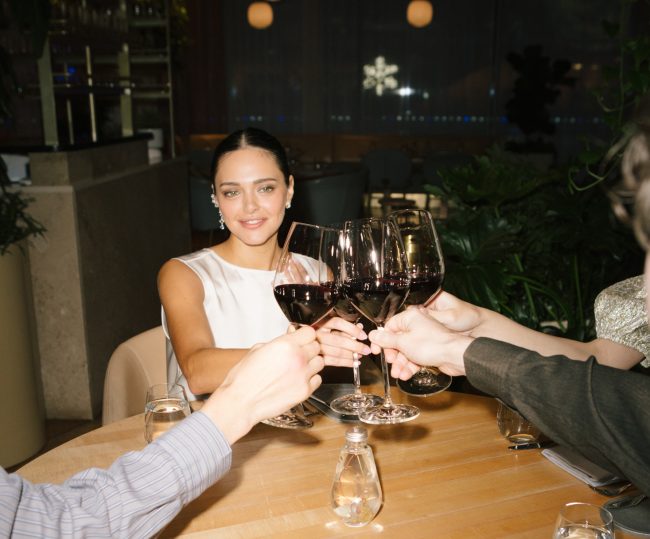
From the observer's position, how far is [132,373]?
1908 mm

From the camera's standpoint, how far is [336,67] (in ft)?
38.9

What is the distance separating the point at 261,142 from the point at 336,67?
10.1 meters

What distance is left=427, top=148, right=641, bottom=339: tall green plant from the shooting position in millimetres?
2838

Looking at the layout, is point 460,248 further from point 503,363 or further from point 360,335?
point 503,363

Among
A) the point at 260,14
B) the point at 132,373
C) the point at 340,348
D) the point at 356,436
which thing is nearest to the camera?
the point at 356,436

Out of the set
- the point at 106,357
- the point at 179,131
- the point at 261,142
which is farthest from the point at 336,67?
the point at 261,142

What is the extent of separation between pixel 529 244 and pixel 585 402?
2.50 metres

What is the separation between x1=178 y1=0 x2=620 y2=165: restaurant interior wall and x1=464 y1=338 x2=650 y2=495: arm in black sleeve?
10853 mm

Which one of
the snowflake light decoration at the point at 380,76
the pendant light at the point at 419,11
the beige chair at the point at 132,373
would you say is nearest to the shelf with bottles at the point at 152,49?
the beige chair at the point at 132,373

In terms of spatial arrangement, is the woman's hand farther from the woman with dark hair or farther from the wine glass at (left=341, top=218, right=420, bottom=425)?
the woman with dark hair

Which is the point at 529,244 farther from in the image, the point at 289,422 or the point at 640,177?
the point at 640,177

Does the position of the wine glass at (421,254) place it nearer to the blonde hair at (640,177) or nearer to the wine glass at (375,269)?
the wine glass at (375,269)

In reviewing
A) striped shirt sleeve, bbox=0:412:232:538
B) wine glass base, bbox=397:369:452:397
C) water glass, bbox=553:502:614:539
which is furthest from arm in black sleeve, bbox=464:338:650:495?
wine glass base, bbox=397:369:452:397

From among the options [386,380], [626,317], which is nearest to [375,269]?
[386,380]
